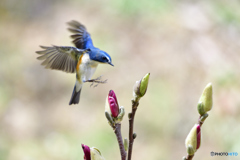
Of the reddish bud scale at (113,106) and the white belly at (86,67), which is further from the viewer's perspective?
the white belly at (86,67)

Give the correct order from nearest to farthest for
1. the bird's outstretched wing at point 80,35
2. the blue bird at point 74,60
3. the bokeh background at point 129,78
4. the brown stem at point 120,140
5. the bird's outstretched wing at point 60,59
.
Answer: the brown stem at point 120,140
the blue bird at point 74,60
the bird's outstretched wing at point 60,59
the bird's outstretched wing at point 80,35
the bokeh background at point 129,78

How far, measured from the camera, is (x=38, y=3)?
6211mm

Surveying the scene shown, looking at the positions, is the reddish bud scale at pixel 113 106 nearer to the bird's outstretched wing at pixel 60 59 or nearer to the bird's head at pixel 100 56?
the bird's head at pixel 100 56

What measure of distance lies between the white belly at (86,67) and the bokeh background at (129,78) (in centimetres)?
202

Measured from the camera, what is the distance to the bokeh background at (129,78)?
3.99 m

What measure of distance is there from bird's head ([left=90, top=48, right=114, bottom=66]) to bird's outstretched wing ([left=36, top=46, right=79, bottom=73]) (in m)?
0.20

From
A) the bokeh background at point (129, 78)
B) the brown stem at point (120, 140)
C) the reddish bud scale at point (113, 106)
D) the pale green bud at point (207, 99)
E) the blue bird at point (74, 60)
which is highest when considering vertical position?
the bokeh background at point (129, 78)

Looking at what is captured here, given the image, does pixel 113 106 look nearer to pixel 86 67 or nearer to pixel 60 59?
pixel 86 67

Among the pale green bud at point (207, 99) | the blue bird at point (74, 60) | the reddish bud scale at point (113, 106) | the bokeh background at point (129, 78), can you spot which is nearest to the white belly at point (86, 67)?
the blue bird at point (74, 60)

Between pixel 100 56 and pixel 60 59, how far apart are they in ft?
1.26

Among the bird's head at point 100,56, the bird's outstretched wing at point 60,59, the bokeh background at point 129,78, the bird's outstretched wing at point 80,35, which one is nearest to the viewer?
the bird's head at point 100,56

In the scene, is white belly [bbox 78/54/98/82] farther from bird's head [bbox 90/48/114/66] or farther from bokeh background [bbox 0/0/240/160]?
bokeh background [bbox 0/0/240/160]

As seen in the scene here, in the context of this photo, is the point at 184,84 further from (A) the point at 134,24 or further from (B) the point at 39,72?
(B) the point at 39,72

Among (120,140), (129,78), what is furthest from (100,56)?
(129,78)
